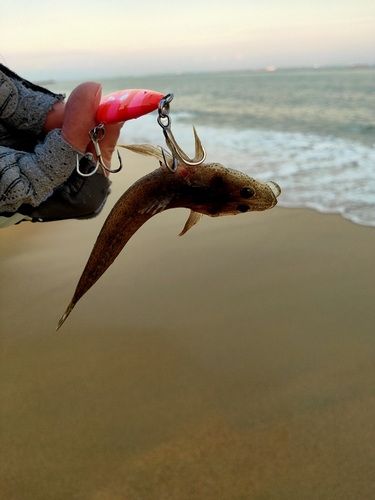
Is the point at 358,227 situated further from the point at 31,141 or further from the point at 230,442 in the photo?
the point at 31,141

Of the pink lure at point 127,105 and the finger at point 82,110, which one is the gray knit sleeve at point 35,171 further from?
the pink lure at point 127,105

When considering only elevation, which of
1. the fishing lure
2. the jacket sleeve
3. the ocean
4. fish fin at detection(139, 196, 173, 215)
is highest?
the fishing lure

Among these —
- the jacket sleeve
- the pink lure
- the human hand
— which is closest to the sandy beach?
the jacket sleeve

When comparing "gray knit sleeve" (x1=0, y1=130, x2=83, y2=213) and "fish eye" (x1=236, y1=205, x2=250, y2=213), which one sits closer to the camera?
"fish eye" (x1=236, y1=205, x2=250, y2=213)

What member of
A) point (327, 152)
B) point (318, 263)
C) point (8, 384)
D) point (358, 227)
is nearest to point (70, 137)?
point (8, 384)

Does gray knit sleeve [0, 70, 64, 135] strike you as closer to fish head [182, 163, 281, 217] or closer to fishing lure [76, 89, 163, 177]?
fishing lure [76, 89, 163, 177]

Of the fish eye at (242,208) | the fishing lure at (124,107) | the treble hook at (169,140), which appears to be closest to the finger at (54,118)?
the fishing lure at (124,107)
